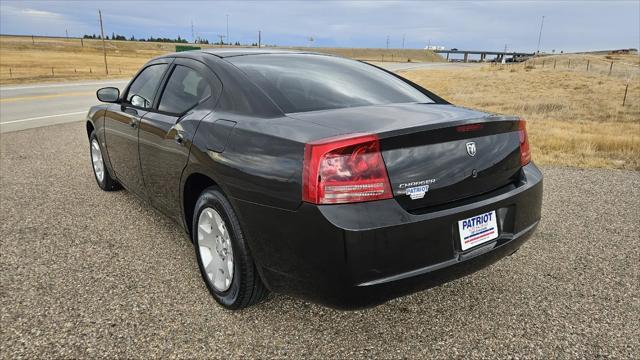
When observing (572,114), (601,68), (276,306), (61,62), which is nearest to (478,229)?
(276,306)

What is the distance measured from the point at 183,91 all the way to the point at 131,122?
0.80 meters

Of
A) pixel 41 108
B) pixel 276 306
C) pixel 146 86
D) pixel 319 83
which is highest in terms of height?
pixel 319 83

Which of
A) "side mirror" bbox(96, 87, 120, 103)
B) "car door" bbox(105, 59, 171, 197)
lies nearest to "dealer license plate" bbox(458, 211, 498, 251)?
"car door" bbox(105, 59, 171, 197)

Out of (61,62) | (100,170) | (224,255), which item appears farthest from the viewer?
(61,62)

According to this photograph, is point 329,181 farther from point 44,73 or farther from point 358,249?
point 44,73

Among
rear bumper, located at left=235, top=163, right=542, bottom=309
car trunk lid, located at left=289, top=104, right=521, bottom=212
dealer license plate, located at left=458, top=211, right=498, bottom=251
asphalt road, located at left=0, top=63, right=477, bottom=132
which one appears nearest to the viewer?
rear bumper, located at left=235, top=163, right=542, bottom=309

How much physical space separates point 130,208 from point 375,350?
3165 mm

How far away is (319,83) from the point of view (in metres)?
2.95

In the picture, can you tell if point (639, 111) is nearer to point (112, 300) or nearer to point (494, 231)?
point (494, 231)

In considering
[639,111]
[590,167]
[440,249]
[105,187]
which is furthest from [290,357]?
[639,111]

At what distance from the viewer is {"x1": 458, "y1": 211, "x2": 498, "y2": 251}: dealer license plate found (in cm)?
225

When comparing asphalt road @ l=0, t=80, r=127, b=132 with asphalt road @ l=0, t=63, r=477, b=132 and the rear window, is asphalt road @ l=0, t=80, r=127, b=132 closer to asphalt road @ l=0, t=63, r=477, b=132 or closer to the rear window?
asphalt road @ l=0, t=63, r=477, b=132

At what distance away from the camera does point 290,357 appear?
2311mm

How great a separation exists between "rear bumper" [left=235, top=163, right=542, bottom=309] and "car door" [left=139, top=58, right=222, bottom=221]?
0.84 meters
